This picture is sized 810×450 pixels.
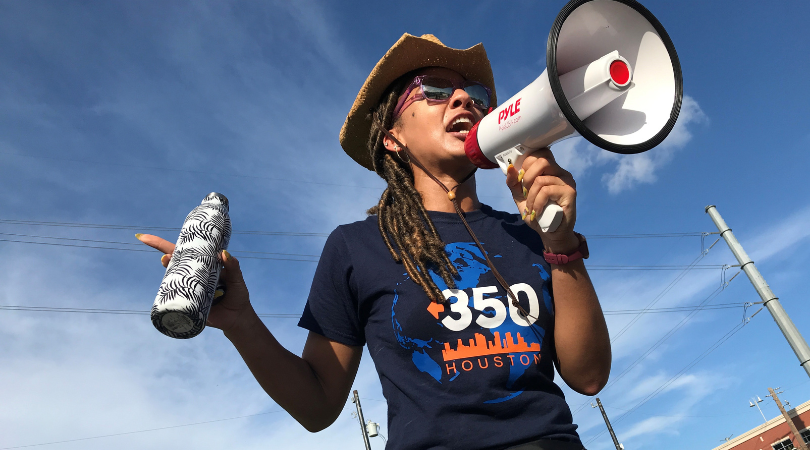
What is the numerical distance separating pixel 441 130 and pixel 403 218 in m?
0.54

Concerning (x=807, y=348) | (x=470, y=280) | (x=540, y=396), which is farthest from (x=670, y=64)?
(x=807, y=348)

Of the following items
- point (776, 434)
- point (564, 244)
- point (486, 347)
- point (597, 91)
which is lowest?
point (776, 434)

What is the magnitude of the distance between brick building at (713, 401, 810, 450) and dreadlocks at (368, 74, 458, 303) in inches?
1660

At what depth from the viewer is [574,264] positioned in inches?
67.7

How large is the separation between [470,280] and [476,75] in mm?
1533

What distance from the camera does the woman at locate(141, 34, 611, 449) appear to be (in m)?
1.51

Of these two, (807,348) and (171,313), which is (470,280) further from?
(807,348)

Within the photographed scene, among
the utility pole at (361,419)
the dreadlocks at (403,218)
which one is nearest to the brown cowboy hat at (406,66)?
the dreadlocks at (403,218)

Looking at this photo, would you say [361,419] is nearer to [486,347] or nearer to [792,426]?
[486,347]

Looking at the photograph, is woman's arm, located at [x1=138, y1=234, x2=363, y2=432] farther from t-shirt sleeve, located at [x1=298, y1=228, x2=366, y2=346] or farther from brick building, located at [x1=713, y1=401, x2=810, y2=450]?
brick building, located at [x1=713, y1=401, x2=810, y2=450]

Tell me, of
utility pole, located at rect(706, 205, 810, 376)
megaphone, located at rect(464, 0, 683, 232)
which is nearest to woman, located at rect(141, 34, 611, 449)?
megaphone, located at rect(464, 0, 683, 232)

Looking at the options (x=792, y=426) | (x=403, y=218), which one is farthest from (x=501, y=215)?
(x=792, y=426)

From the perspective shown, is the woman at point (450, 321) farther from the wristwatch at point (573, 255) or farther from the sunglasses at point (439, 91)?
the sunglasses at point (439, 91)

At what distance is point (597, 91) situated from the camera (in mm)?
1627
